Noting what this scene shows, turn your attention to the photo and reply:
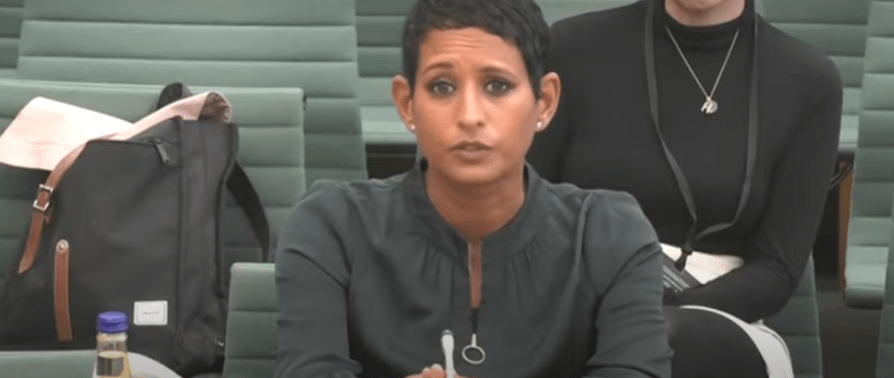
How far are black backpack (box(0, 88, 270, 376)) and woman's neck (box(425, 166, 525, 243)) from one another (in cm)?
62

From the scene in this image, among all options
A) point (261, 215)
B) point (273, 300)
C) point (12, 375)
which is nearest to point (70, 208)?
point (261, 215)

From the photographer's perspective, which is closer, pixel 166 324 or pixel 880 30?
pixel 166 324

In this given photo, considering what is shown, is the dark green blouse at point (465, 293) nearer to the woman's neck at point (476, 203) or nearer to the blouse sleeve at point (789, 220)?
the woman's neck at point (476, 203)

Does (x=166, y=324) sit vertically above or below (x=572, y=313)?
below

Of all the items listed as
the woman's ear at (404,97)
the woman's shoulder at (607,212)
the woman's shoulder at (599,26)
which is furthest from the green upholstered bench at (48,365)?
the woman's shoulder at (599,26)

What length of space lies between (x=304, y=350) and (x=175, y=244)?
0.64 m

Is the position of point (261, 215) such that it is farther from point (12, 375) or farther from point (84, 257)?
point (12, 375)

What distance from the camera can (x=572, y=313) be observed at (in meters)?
1.85

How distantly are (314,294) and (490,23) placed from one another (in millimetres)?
350

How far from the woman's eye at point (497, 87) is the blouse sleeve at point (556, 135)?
592 millimetres

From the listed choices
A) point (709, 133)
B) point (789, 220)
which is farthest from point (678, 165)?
point (789, 220)

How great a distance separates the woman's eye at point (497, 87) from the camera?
1.85 metres

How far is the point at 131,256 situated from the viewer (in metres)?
2.38

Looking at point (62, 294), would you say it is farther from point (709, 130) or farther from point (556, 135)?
point (709, 130)
